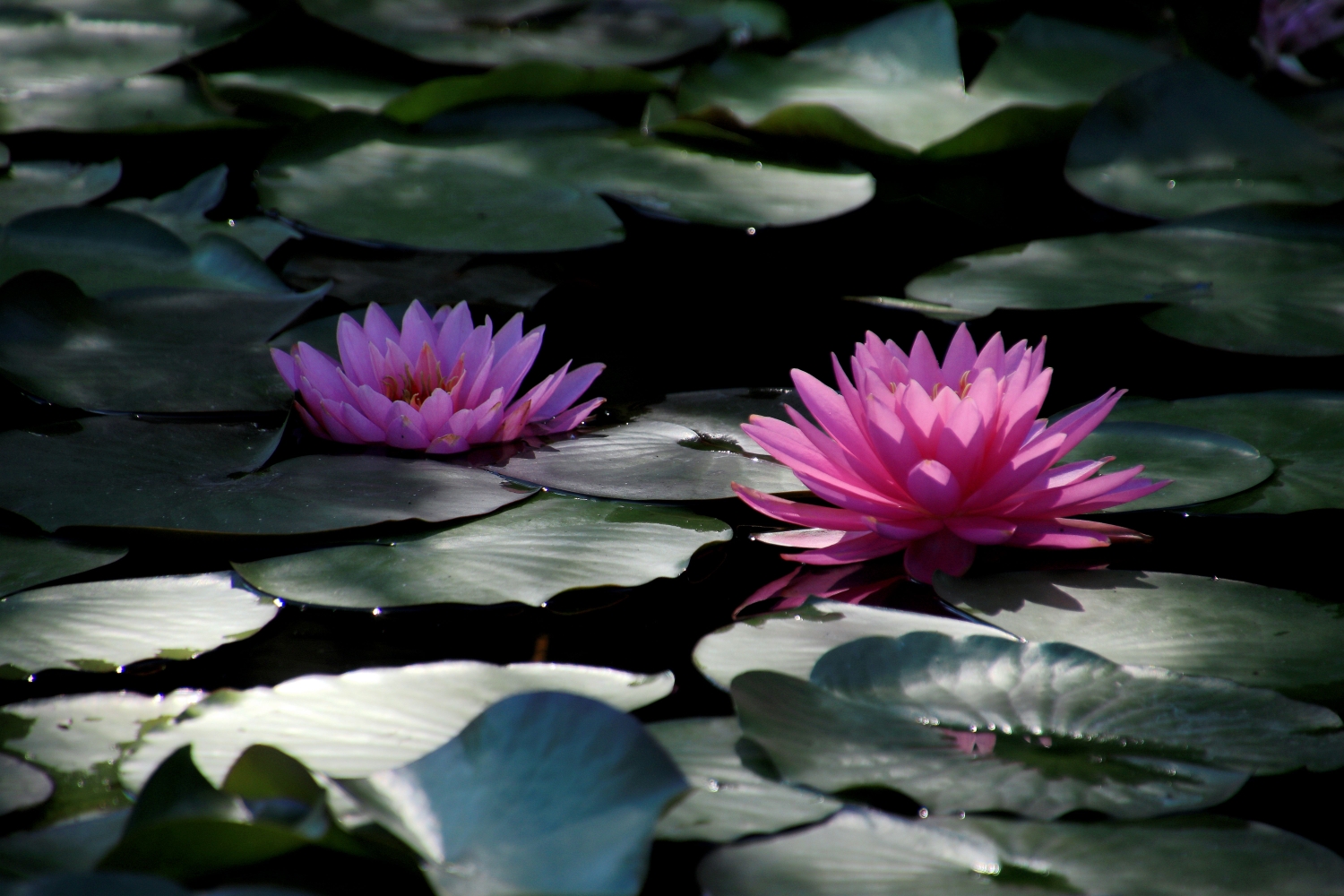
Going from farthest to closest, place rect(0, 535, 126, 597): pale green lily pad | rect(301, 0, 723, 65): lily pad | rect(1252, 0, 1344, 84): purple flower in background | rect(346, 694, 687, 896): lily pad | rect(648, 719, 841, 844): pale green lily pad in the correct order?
rect(1252, 0, 1344, 84): purple flower in background
rect(301, 0, 723, 65): lily pad
rect(0, 535, 126, 597): pale green lily pad
rect(648, 719, 841, 844): pale green lily pad
rect(346, 694, 687, 896): lily pad

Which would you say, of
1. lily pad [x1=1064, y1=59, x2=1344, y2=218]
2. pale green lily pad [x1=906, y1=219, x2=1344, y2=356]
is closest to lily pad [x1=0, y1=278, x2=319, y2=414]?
pale green lily pad [x1=906, y1=219, x2=1344, y2=356]

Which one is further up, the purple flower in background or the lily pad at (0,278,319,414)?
the purple flower in background

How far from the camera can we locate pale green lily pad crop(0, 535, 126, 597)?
3.87 feet

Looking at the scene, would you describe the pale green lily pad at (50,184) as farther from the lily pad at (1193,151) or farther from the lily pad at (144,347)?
the lily pad at (1193,151)

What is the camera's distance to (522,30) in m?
3.29

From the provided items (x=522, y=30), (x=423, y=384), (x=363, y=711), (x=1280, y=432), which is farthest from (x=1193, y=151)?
(x=363, y=711)

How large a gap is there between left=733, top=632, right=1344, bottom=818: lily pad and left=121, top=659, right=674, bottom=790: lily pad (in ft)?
0.52

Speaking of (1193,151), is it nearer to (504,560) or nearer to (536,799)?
(504,560)

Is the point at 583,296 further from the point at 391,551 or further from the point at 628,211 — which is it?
the point at 391,551

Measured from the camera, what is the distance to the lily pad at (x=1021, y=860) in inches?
31.3

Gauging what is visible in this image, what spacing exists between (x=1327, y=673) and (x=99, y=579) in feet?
4.01

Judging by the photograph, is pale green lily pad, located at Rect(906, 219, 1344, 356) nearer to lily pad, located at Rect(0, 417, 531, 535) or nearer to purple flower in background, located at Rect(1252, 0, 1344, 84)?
lily pad, located at Rect(0, 417, 531, 535)

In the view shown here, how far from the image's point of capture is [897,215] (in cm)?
253

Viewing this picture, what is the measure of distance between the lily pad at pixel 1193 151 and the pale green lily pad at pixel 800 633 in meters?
1.62
